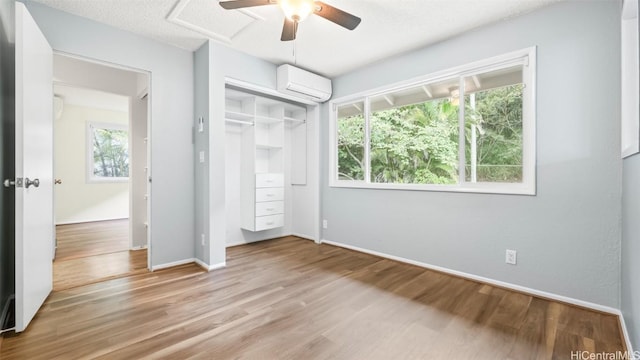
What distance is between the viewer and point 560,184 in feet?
7.18

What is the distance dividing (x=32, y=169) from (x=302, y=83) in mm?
2657

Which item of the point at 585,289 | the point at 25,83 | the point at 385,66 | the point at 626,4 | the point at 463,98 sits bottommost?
the point at 585,289

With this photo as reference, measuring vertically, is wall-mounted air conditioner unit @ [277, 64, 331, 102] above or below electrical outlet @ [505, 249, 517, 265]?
above

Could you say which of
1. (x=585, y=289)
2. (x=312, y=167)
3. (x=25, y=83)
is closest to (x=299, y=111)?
(x=312, y=167)

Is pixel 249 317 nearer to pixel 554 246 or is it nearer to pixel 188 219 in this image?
pixel 188 219

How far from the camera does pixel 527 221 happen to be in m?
2.33

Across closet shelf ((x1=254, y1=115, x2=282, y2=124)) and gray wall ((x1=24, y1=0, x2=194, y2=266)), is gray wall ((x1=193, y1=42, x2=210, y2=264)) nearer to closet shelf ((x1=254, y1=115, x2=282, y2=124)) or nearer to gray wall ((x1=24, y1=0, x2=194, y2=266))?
gray wall ((x1=24, y1=0, x2=194, y2=266))

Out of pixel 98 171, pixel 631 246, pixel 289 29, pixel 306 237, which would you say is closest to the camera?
pixel 631 246

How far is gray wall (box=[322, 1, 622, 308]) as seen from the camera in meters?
2.00

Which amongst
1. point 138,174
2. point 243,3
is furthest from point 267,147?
point 243,3

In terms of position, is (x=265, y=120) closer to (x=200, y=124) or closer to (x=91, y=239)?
(x=200, y=124)

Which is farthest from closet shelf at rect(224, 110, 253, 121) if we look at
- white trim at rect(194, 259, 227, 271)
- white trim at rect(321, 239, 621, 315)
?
white trim at rect(321, 239, 621, 315)

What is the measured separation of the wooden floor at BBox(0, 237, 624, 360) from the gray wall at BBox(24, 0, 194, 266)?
0.43 m

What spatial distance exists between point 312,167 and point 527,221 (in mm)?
2712
